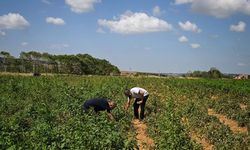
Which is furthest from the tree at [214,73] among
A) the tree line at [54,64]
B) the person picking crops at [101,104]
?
the person picking crops at [101,104]

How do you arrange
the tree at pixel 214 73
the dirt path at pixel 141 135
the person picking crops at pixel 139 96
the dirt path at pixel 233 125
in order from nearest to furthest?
the dirt path at pixel 141 135 < the dirt path at pixel 233 125 < the person picking crops at pixel 139 96 < the tree at pixel 214 73

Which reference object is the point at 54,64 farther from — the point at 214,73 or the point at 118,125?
the point at 118,125

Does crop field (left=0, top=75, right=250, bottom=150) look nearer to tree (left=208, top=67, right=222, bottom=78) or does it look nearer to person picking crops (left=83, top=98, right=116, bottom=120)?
person picking crops (left=83, top=98, right=116, bottom=120)

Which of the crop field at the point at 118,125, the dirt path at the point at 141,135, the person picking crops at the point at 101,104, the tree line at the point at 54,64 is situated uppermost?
the tree line at the point at 54,64

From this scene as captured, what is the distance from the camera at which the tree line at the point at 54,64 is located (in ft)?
150

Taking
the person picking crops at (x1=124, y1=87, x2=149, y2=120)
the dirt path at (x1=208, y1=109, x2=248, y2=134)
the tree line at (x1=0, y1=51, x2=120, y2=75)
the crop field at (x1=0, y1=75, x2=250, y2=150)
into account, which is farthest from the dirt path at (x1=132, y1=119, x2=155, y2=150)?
the tree line at (x1=0, y1=51, x2=120, y2=75)

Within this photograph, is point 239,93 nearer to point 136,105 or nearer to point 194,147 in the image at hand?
point 136,105

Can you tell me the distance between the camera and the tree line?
4581 cm

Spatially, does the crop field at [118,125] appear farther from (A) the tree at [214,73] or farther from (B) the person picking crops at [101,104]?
(A) the tree at [214,73]

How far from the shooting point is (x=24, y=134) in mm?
8312

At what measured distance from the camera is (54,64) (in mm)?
53438

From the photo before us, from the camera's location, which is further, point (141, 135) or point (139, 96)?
point (139, 96)

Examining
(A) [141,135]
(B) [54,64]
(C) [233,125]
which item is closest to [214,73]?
(B) [54,64]

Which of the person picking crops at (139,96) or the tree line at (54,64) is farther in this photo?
the tree line at (54,64)
